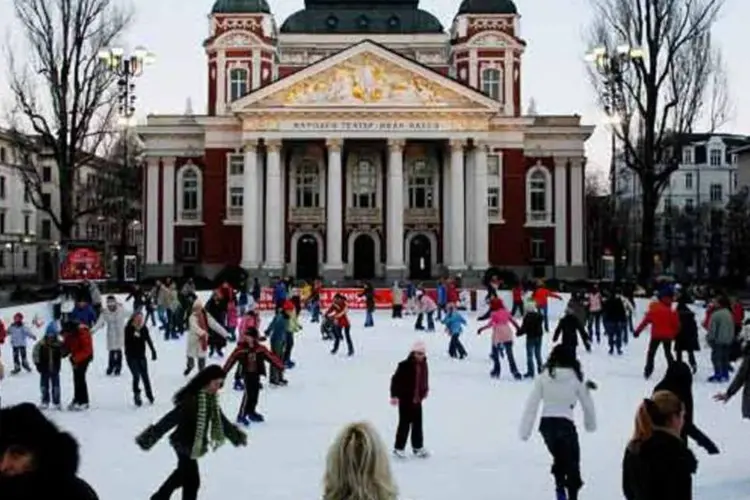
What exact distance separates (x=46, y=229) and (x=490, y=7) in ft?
151

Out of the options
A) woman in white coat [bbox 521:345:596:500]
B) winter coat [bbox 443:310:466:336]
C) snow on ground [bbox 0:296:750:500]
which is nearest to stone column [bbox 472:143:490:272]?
snow on ground [bbox 0:296:750:500]

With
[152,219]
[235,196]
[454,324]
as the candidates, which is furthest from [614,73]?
[152,219]

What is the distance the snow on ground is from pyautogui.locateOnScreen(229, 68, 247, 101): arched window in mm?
43563

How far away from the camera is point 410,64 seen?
56875 mm

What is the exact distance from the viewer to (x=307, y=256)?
6072cm

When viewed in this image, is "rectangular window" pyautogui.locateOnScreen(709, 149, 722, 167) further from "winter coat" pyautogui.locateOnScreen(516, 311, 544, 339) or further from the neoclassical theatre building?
"winter coat" pyautogui.locateOnScreen(516, 311, 544, 339)

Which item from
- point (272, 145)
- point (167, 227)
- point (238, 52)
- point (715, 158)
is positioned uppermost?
point (238, 52)

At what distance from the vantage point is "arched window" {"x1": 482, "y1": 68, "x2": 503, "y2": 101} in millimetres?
64312

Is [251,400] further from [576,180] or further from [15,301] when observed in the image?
[576,180]

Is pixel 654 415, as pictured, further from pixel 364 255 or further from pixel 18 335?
pixel 364 255

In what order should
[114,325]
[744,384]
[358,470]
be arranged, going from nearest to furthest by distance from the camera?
[358,470] < [744,384] < [114,325]

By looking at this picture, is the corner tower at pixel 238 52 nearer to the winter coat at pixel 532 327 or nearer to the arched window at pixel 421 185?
the arched window at pixel 421 185

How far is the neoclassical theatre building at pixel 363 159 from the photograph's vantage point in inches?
2239

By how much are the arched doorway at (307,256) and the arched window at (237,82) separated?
1108 cm
